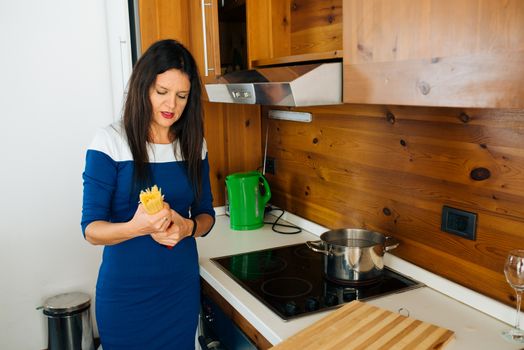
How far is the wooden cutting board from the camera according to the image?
1.21 m

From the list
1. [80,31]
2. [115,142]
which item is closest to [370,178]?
[115,142]

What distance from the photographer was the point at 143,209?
1.40 meters

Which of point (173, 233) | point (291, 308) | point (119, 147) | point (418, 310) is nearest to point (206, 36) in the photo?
point (119, 147)

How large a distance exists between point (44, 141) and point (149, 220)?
1.45m

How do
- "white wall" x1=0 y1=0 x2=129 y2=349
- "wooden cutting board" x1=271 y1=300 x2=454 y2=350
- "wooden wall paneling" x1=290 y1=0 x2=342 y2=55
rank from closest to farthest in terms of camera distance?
"wooden cutting board" x1=271 y1=300 x2=454 y2=350 < "wooden wall paneling" x1=290 y1=0 x2=342 y2=55 < "white wall" x1=0 y1=0 x2=129 y2=349

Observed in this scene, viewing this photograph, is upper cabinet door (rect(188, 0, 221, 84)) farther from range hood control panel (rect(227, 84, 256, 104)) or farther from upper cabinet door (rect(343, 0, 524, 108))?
upper cabinet door (rect(343, 0, 524, 108))

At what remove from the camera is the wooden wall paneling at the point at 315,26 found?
6.03 feet

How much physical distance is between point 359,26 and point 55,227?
79.3 inches

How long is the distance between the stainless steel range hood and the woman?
177 millimetres

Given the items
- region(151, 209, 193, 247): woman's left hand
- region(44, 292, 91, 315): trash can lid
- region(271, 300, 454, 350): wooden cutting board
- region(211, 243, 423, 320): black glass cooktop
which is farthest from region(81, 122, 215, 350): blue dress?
region(44, 292, 91, 315): trash can lid

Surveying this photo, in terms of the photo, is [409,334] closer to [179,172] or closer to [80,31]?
[179,172]

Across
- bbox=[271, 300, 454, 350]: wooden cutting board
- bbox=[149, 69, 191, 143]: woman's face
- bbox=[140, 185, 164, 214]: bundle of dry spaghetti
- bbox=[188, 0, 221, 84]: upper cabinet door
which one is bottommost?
bbox=[271, 300, 454, 350]: wooden cutting board

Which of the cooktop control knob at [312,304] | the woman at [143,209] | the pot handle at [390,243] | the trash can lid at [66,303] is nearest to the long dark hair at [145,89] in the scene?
the woman at [143,209]

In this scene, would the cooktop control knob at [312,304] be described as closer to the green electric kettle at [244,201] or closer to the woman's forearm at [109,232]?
the woman's forearm at [109,232]
